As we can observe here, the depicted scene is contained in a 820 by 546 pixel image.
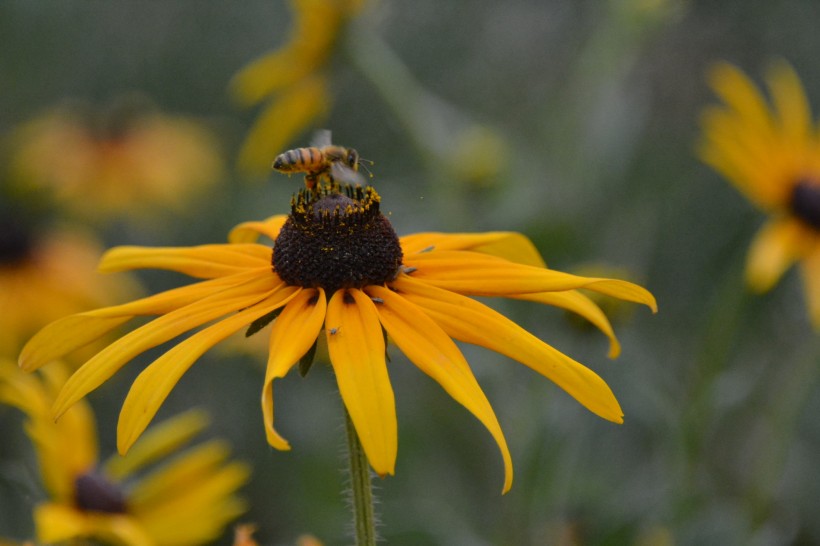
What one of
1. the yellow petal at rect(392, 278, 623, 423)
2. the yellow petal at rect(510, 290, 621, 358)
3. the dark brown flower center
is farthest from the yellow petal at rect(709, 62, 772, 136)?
the dark brown flower center

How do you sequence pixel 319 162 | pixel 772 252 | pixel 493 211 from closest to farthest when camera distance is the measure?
Result: pixel 319 162 → pixel 772 252 → pixel 493 211

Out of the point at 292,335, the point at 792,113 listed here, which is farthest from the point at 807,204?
the point at 292,335

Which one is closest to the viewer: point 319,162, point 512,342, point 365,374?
point 365,374

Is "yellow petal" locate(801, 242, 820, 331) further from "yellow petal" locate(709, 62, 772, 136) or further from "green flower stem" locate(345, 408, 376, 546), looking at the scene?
"green flower stem" locate(345, 408, 376, 546)

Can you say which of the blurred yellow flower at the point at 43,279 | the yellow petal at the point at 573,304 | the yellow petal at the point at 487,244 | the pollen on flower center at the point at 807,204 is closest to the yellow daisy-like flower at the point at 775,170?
the pollen on flower center at the point at 807,204

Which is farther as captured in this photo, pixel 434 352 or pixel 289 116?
pixel 289 116

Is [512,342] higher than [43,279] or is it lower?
lower

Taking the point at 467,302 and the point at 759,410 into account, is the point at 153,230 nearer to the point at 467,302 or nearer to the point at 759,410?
the point at 759,410

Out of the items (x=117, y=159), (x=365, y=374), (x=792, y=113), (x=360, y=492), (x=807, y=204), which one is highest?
(x=117, y=159)

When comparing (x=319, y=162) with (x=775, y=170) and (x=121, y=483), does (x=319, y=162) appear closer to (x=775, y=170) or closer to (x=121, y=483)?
(x=121, y=483)

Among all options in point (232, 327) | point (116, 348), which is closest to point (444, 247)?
point (232, 327)
